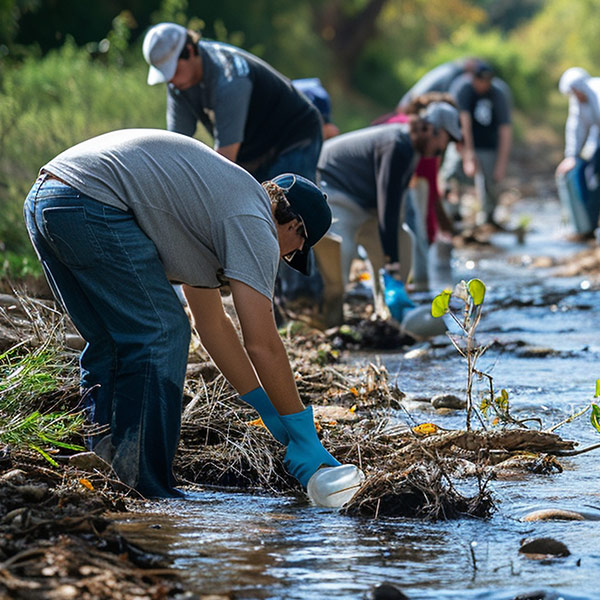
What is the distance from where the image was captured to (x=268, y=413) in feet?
13.8

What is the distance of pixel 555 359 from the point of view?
680 cm

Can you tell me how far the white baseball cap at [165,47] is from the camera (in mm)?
6082

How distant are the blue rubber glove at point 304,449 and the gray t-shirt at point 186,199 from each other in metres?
0.49

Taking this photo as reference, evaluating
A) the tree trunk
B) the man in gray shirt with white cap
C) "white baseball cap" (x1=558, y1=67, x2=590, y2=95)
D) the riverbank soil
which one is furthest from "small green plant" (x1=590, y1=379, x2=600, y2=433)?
the tree trunk

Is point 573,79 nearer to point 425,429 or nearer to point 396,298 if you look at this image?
point 396,298

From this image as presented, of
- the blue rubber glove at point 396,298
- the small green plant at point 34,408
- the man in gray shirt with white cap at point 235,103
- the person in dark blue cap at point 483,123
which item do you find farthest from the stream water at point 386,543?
the person in dark blue cap at point 483,123

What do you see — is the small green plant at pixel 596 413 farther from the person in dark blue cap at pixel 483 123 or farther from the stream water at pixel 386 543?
the person in dark blue cap at pixel 483 123

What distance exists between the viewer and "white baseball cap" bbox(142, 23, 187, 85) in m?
6.08

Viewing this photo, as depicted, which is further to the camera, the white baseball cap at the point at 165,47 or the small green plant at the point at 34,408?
the white baseball cap at the point at 165,47

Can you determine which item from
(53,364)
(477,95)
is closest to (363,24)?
(477,95)

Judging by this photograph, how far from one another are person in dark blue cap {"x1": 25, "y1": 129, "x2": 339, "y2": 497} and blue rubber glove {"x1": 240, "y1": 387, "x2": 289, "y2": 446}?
116 mm

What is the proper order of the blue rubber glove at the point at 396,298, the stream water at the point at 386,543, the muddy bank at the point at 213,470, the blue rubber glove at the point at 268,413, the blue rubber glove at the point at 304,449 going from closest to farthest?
the muddy bank at the point at 213,470
the stream water at the point at 386,543
the blue rubber glove at the point at 304,449
the blue rubber glove at the point at 268,413
the blue rubber glove at the point at 396,298

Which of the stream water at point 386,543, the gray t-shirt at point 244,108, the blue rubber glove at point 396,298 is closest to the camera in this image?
the stream water at point 386,543

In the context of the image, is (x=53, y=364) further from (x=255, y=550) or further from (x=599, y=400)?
(x=599, y=400)
